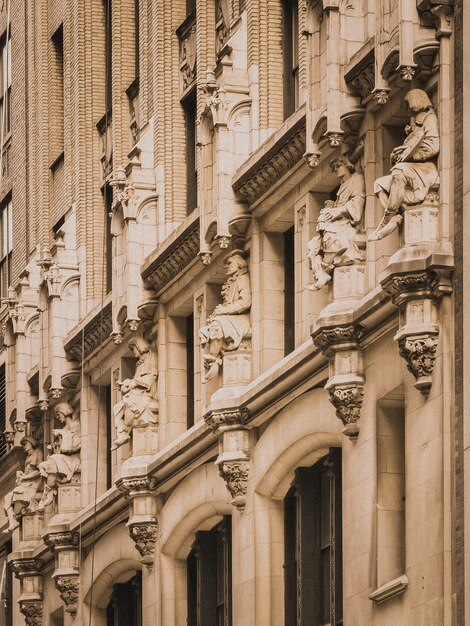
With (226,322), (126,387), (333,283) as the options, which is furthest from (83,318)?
(333,283)

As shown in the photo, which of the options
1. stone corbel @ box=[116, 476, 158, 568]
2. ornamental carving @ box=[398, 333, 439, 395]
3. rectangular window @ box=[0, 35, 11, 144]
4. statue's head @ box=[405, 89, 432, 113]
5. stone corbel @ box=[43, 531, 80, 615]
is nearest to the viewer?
ornamental carving @ box=[398, 333, 439, 395]

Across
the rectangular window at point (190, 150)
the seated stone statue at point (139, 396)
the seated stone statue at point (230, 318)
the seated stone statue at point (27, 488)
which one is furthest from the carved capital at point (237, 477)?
the seated stone statue at point (27, 488)

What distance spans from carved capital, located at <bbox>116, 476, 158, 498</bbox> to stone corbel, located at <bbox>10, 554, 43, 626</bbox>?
913cm

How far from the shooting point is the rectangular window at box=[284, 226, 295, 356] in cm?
5047

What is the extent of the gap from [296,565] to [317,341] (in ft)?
18.3

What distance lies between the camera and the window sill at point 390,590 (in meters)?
42.5

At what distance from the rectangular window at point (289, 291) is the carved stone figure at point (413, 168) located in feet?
24.3

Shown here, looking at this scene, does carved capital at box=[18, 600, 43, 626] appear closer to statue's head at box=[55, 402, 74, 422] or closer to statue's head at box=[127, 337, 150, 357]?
statue's head at box=[55, 402, 74, 422]

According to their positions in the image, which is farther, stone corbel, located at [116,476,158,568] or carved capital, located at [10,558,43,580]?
carved capital, located at [10,558,43,580]

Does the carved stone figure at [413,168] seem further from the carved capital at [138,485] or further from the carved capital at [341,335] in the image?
the carved capital at [138,485]

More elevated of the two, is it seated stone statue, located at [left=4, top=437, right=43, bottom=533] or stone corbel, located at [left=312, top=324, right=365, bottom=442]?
seated stone statue, located at [left=4, top=437, right=43, bottom=533]

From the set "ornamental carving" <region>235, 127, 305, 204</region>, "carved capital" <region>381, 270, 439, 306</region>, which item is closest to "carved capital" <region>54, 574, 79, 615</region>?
Result: "ornamental carving" <region>235, 127, 305, 204</region>

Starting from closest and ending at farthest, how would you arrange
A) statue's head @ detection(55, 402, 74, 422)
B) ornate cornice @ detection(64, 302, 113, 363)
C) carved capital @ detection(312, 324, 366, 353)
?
carved capital @ detection(312, 324, 366, 353) → ornate cornice @ detection(64, 302, 113, 363) → statue's head @ detection(55, 402, 74, 422)

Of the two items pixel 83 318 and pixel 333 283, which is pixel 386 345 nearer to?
pixel 333 283
